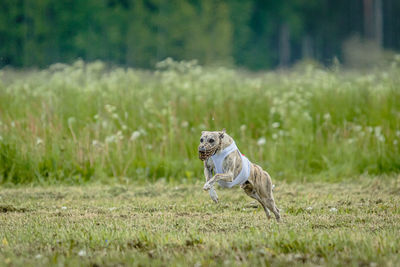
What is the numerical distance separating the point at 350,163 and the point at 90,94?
18.5ft

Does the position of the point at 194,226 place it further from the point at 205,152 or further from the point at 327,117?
the point at 327,117

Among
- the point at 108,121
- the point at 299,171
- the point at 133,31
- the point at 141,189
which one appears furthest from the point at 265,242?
the point at 133,31

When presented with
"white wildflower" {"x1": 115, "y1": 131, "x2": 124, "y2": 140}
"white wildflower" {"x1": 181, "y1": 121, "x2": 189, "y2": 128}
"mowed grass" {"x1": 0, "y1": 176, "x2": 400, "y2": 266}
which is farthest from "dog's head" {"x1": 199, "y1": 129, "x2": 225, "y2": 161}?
"white wildflower" {"x1": 181, "y1": 121, "x2": 189, "y2": 128}

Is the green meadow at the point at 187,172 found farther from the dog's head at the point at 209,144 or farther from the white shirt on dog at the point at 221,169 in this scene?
the dog's head at the point at 209,144

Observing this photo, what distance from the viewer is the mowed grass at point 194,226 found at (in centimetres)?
438

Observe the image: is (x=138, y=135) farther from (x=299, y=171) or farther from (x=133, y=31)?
(x=133, y=31)

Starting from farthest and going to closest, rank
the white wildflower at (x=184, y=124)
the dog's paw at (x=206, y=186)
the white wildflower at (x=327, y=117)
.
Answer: the white wildflower at (x=327, y=117)
the white wildflower at (x=184, y=124)
the dog's paw at (x=206, y=186)

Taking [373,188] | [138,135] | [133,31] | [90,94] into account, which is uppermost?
[133,31]

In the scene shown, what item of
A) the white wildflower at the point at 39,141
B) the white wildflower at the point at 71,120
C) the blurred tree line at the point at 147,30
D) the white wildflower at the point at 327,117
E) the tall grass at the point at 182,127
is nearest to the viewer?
the white wildflower at the point at 39,141

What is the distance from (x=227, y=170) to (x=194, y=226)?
32.3 inches

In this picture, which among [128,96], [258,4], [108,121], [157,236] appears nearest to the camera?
[157,236]

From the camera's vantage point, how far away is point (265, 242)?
4.79 metres

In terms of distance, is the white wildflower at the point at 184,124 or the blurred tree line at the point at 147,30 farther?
the blurred tree line at the point at 147,30

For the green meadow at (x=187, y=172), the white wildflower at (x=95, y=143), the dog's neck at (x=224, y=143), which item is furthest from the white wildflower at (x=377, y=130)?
the dog's neck at (x=224, y=143)
